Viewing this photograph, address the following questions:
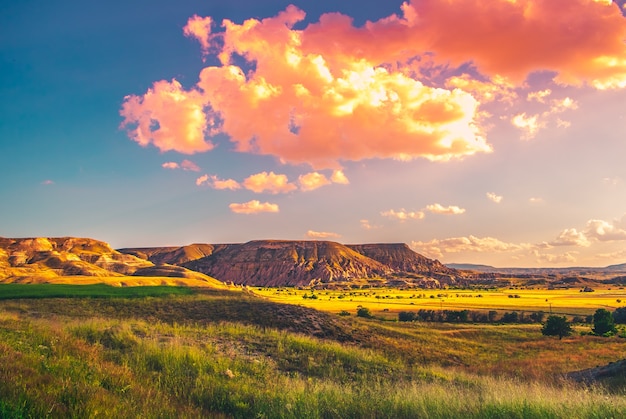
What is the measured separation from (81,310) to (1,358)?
30.3 metres

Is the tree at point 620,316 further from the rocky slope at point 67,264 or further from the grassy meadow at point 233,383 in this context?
the rocky slope at point 67,264

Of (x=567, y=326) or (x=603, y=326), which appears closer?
(x=567, y=326)

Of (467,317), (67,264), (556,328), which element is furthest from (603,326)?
(67,264)

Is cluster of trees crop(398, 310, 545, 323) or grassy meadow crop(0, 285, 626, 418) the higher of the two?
grassy meadow crop(0, 285, 626, 418)

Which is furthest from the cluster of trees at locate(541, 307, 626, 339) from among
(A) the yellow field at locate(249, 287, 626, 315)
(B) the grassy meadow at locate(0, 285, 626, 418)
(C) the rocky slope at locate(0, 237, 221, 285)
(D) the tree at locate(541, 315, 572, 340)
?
(C) the rocky slope at locate(0, 237, 221, 285)

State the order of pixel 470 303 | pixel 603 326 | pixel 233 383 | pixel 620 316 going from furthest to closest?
pixel 470 303 < pixel 620 316 < pixel 603 326 < pixel 233 383

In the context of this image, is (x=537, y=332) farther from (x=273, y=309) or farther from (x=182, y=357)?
(x=182, y=357)

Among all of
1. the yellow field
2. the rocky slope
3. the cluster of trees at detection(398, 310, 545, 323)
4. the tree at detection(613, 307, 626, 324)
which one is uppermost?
the rocky slope

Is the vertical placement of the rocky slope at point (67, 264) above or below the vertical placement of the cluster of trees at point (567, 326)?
above

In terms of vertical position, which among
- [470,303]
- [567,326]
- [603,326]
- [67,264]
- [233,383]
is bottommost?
[470,303]

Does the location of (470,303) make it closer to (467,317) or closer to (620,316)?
(467,317)

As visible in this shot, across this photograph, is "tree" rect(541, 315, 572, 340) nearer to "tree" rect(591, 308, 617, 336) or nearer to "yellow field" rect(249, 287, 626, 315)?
"tree" rect(591, 308, 617, 336)

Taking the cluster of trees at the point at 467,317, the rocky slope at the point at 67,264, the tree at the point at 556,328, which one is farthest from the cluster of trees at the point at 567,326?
the rocky slope at the point at 67,264

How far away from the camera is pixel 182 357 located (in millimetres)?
13352
